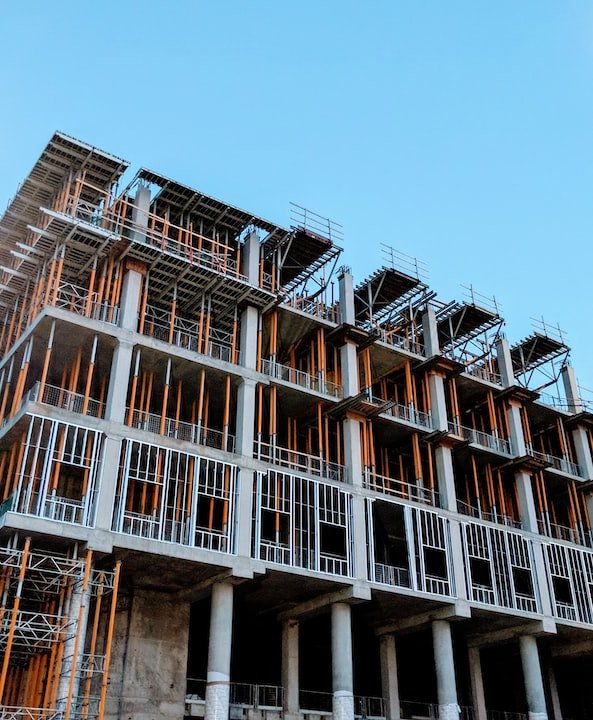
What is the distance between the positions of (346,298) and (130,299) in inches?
536

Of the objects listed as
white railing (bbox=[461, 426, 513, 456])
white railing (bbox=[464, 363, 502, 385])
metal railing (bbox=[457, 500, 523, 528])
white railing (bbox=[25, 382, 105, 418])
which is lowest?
metal railing (bbox=[457, 500, 523, 528])

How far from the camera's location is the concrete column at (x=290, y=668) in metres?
37.7

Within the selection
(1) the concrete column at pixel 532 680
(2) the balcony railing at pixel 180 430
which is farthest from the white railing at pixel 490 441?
(2) the balcony railing at pixel 180 430

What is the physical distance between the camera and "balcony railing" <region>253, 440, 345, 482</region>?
38188 mm

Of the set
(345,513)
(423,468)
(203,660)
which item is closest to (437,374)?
(423,468)

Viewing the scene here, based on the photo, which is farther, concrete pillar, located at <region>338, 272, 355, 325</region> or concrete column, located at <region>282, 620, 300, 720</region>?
concrete pillar, located at <region>338, 272, 355, 325</region>

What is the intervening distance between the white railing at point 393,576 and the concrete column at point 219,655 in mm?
8241

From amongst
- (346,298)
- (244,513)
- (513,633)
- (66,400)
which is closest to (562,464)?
(513,633)

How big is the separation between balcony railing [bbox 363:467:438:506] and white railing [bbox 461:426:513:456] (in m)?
5.39

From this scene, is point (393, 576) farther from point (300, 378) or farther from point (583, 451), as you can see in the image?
point (583, 451)

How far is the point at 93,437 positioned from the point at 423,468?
69.4 feet

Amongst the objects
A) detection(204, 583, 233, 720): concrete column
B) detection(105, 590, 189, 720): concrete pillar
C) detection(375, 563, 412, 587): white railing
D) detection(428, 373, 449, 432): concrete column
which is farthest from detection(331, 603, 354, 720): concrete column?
detection(428, 373, 449, 432): concrete column

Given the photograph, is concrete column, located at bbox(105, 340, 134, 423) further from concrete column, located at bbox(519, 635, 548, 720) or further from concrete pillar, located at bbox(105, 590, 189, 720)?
concrete column, located at bbox(519, 635, 548, 720)

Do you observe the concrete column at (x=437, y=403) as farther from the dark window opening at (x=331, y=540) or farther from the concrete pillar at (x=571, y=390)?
the concrete pillar at (x=571, y=390)
